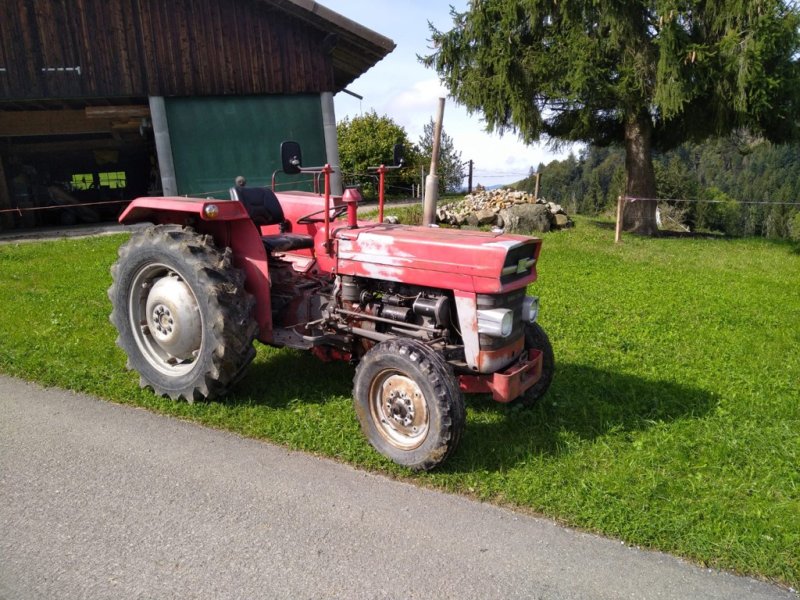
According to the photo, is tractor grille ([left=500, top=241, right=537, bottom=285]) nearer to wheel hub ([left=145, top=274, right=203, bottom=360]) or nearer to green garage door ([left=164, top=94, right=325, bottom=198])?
wheel hub ([left=145, top=274, right=203, bottom=360])

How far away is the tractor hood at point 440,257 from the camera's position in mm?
3357

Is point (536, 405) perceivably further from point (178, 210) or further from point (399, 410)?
point (178, 210)

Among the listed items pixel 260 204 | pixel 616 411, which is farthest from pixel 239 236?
pixel 616 411

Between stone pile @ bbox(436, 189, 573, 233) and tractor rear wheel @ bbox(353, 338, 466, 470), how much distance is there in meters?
10.6

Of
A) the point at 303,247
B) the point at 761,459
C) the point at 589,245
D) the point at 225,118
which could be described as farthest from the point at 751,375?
the point at 225,118

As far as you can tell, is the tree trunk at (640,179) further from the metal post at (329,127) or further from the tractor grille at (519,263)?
the tractor grille at (519,263)

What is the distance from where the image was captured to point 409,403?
11.2ft

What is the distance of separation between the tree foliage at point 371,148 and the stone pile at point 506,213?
561 centimetres

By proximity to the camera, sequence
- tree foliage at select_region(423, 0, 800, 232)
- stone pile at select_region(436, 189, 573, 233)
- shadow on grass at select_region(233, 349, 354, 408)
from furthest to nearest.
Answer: stone pile at select_region(436, 189, 573, 233) < tree foliage at select_region(423, 0, 800, 232) < shadow on grass at select_region(233, 349, 354, 408)

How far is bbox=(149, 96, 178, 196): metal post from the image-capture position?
12.6 m

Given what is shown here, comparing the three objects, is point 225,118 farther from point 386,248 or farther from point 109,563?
point 109,563


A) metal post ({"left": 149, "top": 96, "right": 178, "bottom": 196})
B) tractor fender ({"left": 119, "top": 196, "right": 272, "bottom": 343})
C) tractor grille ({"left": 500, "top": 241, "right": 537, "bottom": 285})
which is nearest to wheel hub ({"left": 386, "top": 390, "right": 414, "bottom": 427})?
tractor grille ({"left": 500, "top": 241, "right": 537, "bottom": 285})

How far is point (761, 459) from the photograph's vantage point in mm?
3539

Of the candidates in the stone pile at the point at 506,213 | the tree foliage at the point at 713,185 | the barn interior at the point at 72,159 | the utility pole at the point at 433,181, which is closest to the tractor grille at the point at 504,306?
the utility pole at the point at 433,181
